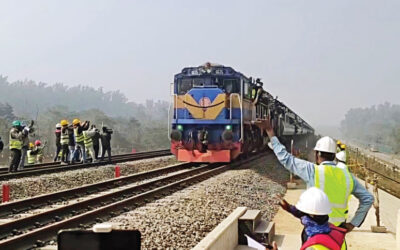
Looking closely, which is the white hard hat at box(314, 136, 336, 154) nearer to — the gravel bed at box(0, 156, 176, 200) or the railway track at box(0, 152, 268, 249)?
the railway track at box(0, 152, 268, 249)

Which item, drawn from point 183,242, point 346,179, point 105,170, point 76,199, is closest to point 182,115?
point 105,170

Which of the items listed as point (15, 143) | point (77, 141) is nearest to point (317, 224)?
point (15, 143)

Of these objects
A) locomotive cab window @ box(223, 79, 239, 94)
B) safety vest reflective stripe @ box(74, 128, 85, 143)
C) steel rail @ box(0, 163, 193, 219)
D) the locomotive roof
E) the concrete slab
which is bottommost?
the concrete slab

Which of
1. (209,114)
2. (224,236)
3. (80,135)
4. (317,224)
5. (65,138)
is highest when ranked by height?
(209,114)

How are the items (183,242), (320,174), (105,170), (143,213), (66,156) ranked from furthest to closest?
(66,156) → (105,170) → (143,213) → (183,242) → (320,174)

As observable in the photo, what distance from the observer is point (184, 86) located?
69.5 ft

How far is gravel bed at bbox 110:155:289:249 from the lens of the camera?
7566mm

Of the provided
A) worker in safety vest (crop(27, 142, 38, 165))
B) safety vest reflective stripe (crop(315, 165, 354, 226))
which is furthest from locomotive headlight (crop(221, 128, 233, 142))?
safety vest reflective stripe (crop(315, 165, 354, 226))

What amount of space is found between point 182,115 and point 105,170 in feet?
15.1

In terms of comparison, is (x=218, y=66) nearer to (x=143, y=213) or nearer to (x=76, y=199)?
(x=76, y=199)

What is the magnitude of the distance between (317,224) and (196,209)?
6.34 metres

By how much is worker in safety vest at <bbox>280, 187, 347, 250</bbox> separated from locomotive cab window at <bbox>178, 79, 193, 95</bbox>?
17.4 meters

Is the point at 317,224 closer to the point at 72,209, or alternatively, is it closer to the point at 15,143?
the point at 72,209

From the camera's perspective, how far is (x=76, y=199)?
1156 cm
